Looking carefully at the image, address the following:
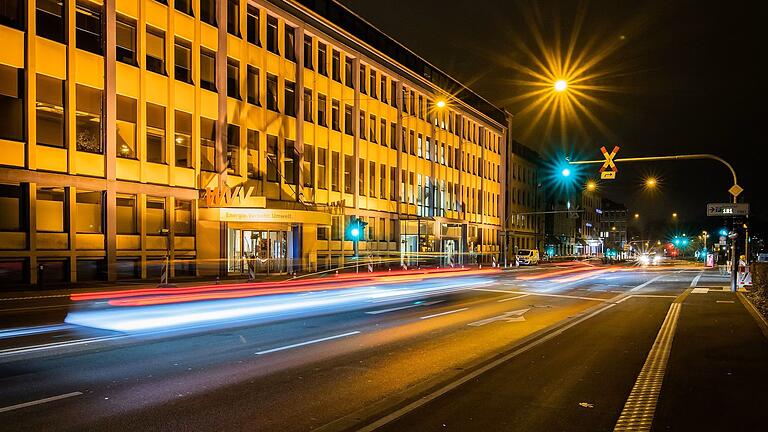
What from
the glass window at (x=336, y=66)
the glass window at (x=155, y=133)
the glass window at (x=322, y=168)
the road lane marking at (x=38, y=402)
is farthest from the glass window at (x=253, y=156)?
the road lane marking at (x=38, y=402)

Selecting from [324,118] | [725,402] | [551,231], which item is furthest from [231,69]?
[551,231]

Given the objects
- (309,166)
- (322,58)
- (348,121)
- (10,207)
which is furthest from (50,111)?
(348,121)

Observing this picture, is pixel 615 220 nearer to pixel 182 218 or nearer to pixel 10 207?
pixel 182 218

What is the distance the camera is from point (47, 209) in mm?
23172

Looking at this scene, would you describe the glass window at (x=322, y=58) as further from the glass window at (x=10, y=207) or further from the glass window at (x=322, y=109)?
the glass window at (x=10, y=207)

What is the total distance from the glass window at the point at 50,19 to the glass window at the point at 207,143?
750 centimetres

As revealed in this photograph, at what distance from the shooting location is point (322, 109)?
38.2 metres

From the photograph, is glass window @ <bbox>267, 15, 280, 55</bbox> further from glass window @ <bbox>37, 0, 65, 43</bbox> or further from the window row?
glass window @ <bbox>37, 0, 65, 43</bbox>

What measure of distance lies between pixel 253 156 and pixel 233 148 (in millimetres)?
1476

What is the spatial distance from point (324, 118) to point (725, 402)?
109 feet

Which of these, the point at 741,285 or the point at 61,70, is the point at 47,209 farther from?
the point at 741,285

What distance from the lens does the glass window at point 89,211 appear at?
79.4ft

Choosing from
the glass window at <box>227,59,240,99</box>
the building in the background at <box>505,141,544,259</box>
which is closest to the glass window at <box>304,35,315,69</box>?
the glass window at <box>227,59,240,99</box>

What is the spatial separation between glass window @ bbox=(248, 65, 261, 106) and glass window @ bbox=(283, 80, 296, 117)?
2.49 metres
